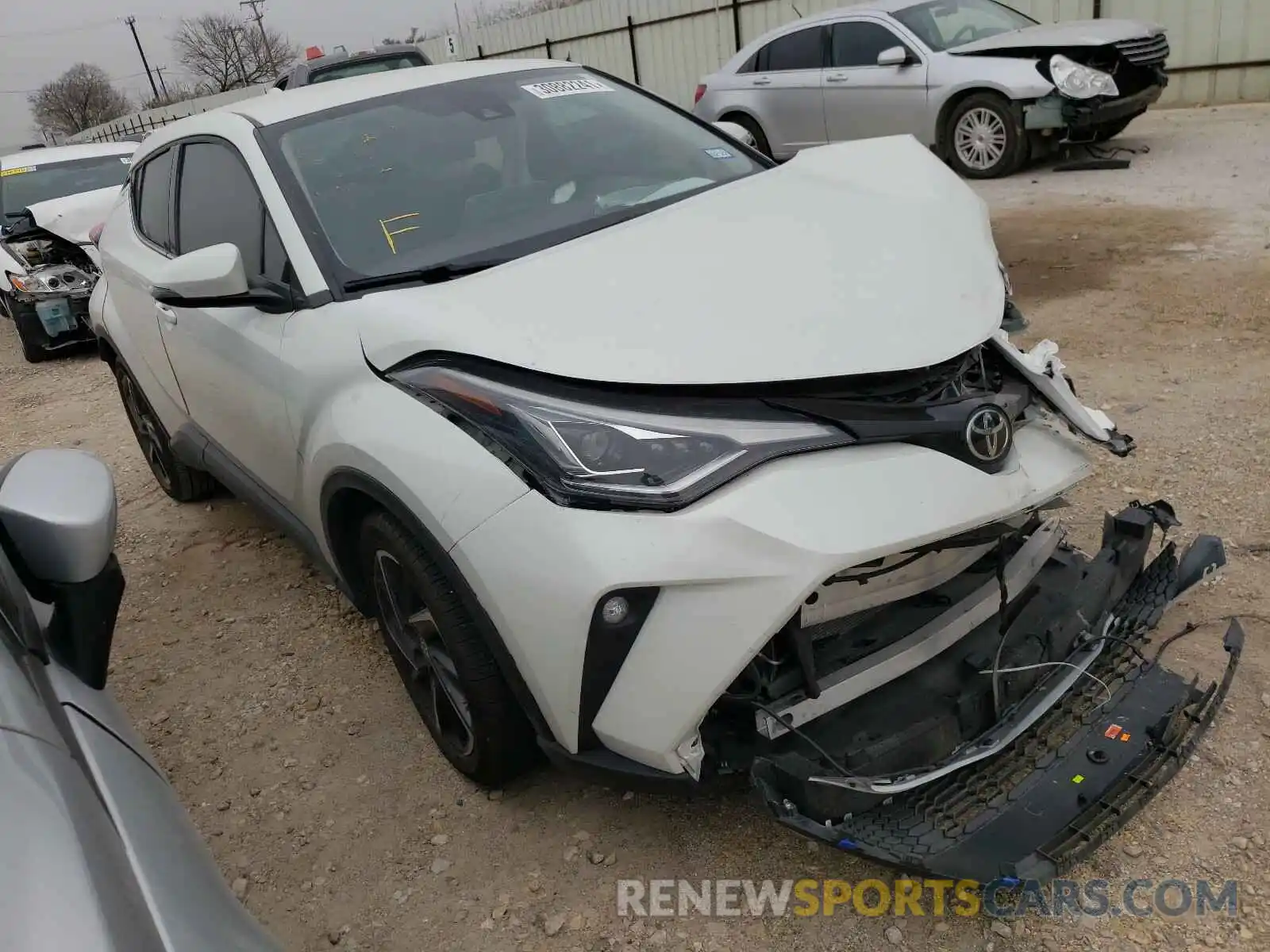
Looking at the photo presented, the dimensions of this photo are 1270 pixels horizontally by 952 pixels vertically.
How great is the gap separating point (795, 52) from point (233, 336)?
8.15 metres

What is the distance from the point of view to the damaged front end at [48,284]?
8.57 m

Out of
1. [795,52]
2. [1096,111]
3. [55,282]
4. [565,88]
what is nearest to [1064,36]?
[1096,111]

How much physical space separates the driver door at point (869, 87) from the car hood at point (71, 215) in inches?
257

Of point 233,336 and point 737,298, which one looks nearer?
point 737,298

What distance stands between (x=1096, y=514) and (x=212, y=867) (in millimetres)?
2952

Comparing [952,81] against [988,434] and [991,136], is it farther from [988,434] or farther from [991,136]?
[988,434]

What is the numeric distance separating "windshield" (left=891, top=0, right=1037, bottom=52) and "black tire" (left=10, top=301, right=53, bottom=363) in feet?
26.6

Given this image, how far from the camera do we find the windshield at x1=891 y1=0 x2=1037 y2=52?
9.04 meters

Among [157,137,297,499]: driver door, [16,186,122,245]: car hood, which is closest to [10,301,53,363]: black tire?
[16,186,122,245]: car hood

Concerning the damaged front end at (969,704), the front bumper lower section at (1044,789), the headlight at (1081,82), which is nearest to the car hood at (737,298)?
the damaged front end at (969,704)

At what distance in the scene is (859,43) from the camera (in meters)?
9.32

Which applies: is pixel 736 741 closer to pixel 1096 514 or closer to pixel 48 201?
pixel 1096 514

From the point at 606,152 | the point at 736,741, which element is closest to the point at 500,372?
the point at 736,741

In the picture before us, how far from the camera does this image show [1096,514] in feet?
11.3
